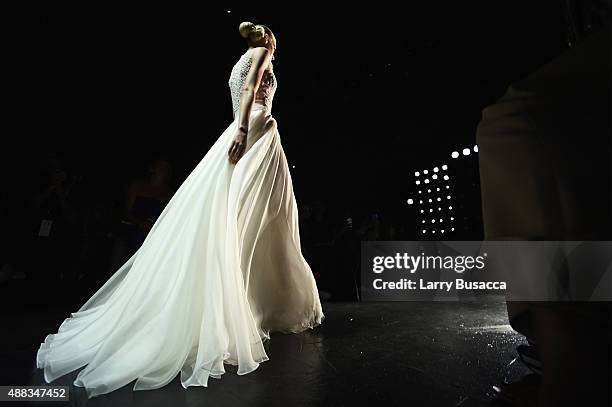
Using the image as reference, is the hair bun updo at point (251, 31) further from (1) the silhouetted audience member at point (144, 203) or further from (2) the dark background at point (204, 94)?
(2) the dark background at point (204, 94)

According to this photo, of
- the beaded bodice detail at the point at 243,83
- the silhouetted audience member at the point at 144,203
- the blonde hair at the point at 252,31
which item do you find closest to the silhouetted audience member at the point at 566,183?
the beaded bodice detail at the point at 243,83

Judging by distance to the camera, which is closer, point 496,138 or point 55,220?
point 496,138

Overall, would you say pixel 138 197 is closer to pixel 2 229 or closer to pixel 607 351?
pixel 2 229

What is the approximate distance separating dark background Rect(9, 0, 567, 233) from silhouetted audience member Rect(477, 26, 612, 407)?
2.28 metres

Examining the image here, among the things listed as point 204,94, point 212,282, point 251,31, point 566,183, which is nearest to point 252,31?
point 251,31

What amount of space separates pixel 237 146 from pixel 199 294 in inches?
25.7

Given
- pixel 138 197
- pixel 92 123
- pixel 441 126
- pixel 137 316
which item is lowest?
pixel 137 316

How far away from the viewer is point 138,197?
3039 millimetres

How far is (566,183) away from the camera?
25.6 inches

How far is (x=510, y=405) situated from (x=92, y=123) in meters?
3.80

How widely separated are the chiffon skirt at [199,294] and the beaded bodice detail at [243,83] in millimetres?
82

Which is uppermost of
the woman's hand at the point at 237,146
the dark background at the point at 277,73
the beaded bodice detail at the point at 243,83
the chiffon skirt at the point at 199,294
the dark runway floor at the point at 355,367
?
the dark background at the point at 277,73

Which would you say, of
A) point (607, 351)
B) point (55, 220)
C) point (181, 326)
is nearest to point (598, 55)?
point (607, 351)

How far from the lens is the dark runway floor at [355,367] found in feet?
3.39
